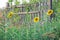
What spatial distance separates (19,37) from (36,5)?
2565 mm

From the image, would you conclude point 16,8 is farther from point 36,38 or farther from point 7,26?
point 36,38

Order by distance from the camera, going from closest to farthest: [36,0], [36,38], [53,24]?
[36,38]
[53,24]
[36,0]

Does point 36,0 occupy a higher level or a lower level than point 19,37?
higher

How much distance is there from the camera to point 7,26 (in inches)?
190

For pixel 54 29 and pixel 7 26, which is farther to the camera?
pixel 7 26

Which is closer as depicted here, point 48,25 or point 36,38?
point 36,38

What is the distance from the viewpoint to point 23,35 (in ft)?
14.8

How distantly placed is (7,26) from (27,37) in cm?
58

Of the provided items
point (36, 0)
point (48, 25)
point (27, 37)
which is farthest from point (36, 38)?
point (36, 0)

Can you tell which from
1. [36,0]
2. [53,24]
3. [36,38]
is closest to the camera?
[36,38]

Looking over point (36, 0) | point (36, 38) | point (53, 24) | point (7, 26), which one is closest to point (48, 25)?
point (53, 24)

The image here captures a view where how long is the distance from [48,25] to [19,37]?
0.62 meters

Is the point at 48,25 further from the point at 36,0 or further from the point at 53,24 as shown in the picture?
the point at 36,0

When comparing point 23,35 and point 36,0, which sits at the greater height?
point 36,0
